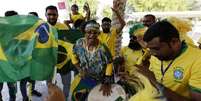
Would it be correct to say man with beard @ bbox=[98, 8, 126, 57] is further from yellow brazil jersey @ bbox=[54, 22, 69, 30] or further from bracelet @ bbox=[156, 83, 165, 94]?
bracelet @ bbox=[156, 83, 165, 94]

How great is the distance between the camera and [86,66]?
19.1 feet

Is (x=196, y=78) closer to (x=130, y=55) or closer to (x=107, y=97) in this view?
(x=107, y=97)

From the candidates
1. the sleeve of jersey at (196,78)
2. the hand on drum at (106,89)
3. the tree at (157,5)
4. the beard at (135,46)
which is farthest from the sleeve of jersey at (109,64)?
the tree at (157,5)

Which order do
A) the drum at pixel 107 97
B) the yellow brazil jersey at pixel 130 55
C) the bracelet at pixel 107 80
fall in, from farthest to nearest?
the yellow brazil jersey at pixel 130 55 → the bracelet at pixel 107 80 → the drum at pixel 107 97

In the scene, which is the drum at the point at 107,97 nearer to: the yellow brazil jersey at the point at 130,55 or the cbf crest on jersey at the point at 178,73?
the yellow brazil jersey at the point at 130,55

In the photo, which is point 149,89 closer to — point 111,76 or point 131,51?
point 111,76

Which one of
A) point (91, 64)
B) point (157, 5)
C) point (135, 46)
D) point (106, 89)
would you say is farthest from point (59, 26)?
point (157, 5)

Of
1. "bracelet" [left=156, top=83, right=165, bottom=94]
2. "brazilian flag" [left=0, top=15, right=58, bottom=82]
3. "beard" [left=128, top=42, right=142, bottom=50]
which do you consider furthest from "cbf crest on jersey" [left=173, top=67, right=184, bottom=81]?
"beard" [left=128, top=42, right=142, bottom=50]

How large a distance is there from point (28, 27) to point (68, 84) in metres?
2.09

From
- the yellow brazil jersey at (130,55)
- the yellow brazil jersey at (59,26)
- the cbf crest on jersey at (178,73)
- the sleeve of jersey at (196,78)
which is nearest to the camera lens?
the sleeve of jersey at (196,78)

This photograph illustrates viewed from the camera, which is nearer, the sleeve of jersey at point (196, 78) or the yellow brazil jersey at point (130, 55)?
the sleeve of jersey at point (196, 78)

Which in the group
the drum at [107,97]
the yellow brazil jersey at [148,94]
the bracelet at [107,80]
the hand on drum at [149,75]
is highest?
the hand on drum at [149,75]

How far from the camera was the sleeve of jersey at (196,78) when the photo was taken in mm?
3181

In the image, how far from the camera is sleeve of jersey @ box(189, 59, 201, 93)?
3.18m
